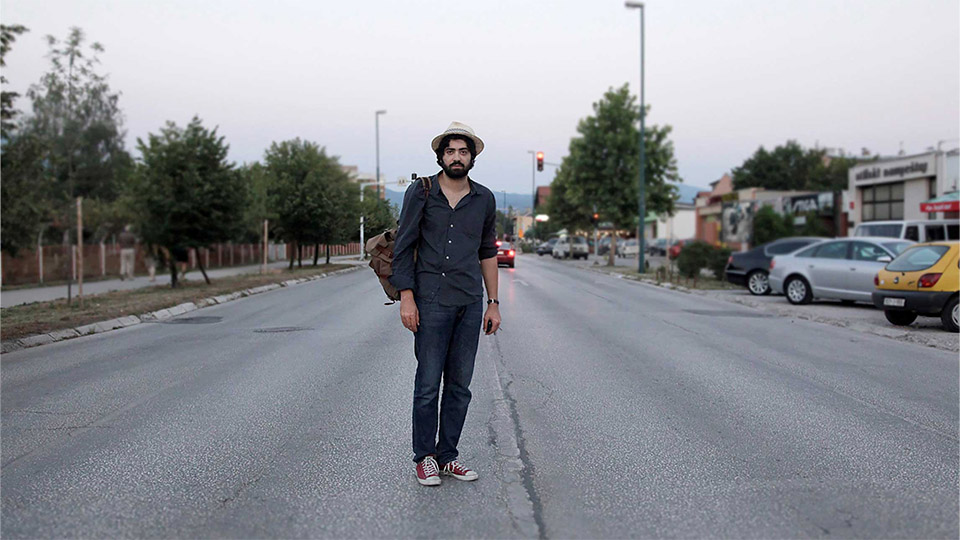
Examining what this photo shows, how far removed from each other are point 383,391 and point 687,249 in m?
20.4

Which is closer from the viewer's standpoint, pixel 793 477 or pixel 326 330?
pixel 793 477

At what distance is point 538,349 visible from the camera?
10.3 metres

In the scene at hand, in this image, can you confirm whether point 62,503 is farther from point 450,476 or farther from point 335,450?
point 450,476

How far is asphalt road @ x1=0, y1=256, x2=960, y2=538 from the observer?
403 cm

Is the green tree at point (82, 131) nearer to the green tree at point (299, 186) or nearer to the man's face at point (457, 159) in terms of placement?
the green tree at point (299, 186)

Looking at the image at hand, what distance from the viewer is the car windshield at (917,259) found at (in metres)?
12.7

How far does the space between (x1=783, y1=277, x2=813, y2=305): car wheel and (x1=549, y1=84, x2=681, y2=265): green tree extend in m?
24.7

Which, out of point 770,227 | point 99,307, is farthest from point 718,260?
point 99,307

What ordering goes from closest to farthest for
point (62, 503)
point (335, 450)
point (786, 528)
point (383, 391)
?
point (786, 528)
point (62, 503)
point (335, 450)
point (383, 391)

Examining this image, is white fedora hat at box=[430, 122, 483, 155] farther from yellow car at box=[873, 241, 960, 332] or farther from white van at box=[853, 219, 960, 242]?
white van at box=[853, 219, 960, 242]

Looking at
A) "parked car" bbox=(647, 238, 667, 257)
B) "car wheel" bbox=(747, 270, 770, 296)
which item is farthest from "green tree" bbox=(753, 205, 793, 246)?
"parked car" bbox=(647, 238, 667, 257)

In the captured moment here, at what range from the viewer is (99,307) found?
51.3ft

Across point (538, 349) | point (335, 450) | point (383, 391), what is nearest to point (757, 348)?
point (538, 349)

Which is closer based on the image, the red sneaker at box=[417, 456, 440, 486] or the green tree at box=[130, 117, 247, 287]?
the red sneaker at box=[417, 456, 440, 486]
